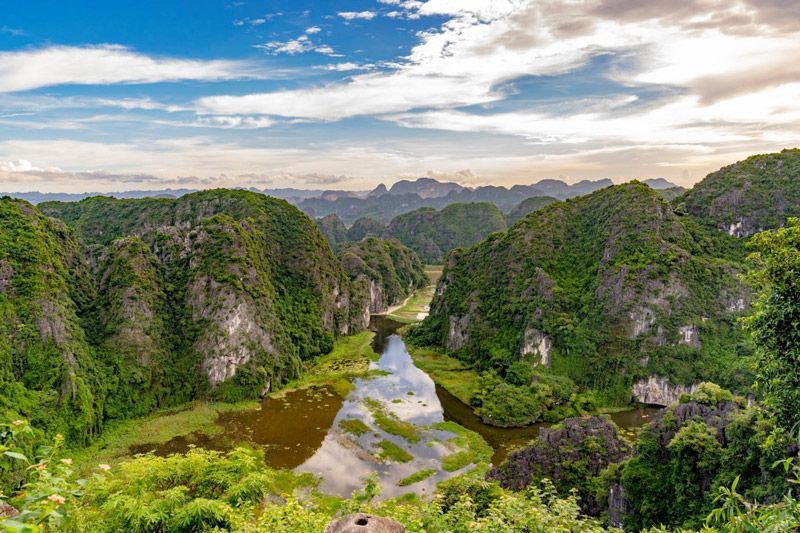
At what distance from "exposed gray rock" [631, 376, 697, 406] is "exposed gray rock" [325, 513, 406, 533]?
65704 millimetres

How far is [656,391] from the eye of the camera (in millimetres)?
62812

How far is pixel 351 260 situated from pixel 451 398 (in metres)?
75.4

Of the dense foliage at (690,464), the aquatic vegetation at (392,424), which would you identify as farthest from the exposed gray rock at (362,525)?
the aquatic vegetation at (392,424)

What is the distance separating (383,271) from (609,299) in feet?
286

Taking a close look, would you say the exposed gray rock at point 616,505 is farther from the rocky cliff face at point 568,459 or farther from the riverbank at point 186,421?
the riverbank at point 186,421

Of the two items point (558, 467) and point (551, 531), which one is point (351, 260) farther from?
point (551, 531)

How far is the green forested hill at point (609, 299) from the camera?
65062mm

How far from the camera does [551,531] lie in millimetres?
10586

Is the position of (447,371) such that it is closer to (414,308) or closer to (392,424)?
(392,424)

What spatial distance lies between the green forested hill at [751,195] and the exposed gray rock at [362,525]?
9284 centimetres

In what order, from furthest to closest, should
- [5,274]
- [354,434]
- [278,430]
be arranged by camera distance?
[278,430]
[354,434]
[5,274]

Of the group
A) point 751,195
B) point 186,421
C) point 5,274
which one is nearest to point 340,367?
point 186,421

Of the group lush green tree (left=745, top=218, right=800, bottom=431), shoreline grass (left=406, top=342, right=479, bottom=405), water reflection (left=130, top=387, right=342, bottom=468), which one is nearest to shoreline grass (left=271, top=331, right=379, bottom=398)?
water reflection (left=130, top=387, right=342, bottom=468)

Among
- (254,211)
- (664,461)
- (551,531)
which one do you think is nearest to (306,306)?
(254,211)
